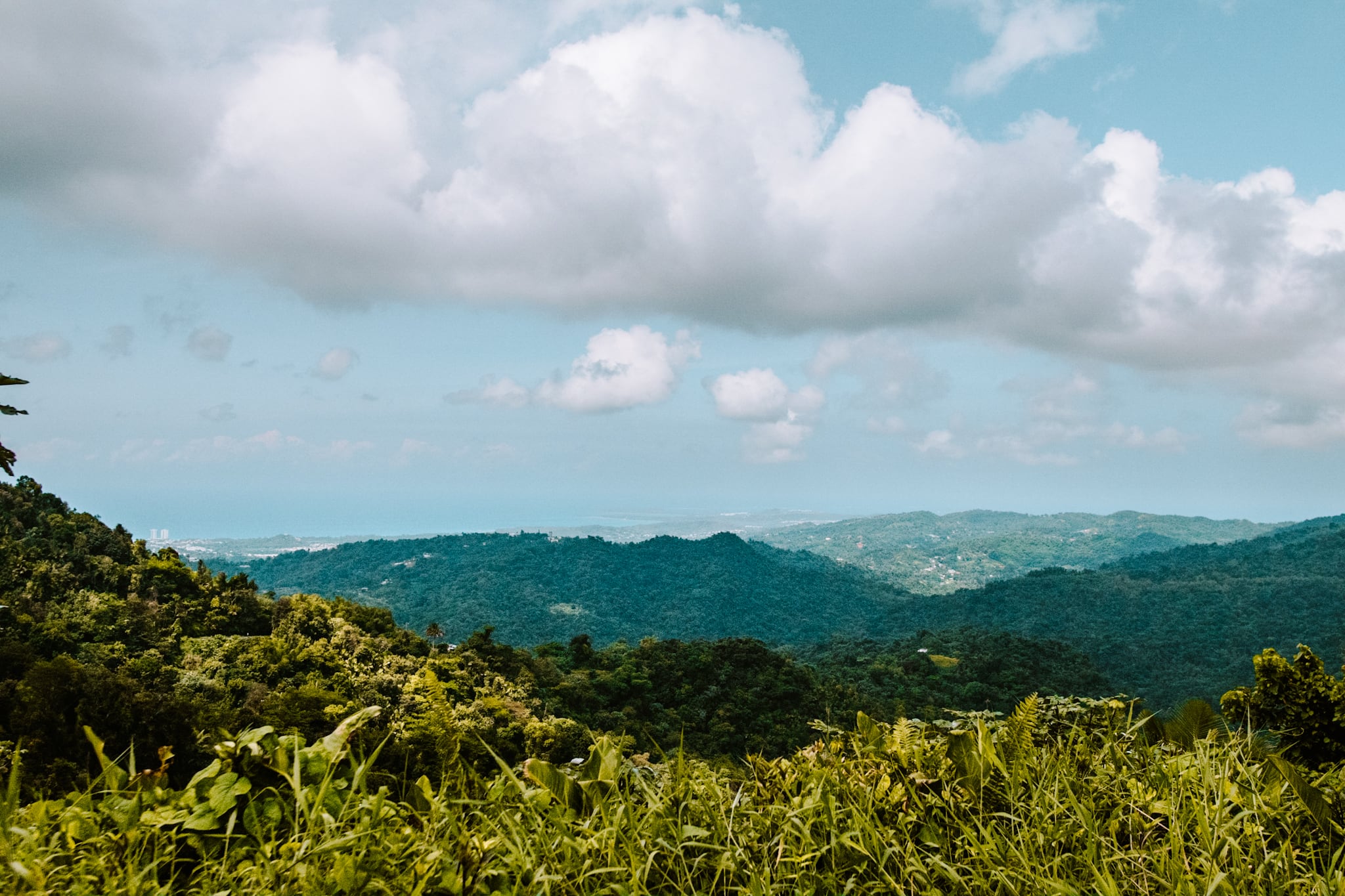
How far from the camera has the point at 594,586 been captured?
4402 inches

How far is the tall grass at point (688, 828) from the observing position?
4.05 ft

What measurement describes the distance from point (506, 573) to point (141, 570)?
289ft

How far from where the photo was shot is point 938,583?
143 meters

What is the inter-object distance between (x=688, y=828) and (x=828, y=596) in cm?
12010

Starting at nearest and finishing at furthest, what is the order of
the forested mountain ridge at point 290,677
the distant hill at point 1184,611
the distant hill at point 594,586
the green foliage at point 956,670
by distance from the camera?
the forested mountain ridge at point 290,677 < the green foliage at point 956,670 < the distant hill at point 1184,611 < the distant hill at point 594,586

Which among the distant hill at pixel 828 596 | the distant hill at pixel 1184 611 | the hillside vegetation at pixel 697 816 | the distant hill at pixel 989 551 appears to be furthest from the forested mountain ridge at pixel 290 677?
the distant hill at pixel 989 551

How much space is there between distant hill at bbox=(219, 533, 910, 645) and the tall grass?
294 ft

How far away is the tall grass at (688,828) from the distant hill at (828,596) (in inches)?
2558

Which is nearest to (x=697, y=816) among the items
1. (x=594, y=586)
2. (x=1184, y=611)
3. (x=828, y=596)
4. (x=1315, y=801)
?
(x=1315, y=801)

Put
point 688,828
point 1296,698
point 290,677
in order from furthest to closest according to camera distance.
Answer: point 290,677, point 1296,698, point 688,828

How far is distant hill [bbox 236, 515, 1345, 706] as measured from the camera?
72250 millimetres

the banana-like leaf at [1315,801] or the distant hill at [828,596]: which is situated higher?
the banana-like leaf at [1315,801]

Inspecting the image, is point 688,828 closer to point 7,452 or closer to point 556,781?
point 556,781

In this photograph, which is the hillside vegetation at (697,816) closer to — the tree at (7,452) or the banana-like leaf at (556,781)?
the banana-like leaf at (556,781)
